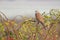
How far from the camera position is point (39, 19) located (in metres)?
0.91

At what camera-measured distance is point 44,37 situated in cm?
93

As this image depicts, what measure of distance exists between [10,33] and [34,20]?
→ 0.51ft

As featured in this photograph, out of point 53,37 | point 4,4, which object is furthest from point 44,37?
point 4,4

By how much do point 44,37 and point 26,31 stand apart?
0.35ft

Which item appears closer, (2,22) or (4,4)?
(2,22)

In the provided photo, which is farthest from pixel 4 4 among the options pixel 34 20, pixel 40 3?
pixel 34 20

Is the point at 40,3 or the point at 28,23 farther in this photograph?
the point at 40,3

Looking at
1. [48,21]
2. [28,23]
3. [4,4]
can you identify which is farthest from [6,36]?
[4,4]

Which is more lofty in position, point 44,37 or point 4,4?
point 44,37

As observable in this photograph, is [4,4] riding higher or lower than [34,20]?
lower

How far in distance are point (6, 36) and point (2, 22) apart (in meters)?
0.08

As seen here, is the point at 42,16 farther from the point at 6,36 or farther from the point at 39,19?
the point at 6,36

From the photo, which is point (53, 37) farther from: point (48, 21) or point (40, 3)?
point (40, 3)

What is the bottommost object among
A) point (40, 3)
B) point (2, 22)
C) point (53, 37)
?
point (40, 3)
